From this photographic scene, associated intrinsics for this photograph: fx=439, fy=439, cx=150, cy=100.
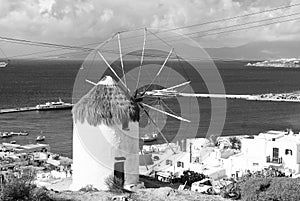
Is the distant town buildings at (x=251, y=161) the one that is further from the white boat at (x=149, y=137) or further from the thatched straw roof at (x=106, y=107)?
the white boat at (x=149, y=137)

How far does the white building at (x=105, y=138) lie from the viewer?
1052 centimetres

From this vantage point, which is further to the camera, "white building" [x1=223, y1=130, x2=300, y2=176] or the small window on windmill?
"white building" [x1=223, y1=130, x2=300, y2=176]

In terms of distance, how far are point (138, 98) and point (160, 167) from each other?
1192 centimetres

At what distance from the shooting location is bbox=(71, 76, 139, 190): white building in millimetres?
10516

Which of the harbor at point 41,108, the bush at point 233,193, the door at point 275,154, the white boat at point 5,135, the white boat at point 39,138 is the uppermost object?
the harbor at point 41,108

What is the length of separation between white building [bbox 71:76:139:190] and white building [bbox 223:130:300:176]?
12516 mm

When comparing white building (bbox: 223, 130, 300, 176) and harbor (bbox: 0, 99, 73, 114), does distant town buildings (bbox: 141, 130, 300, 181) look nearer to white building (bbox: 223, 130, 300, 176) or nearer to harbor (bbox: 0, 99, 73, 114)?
white building (bbox: 223, 130, 300, 176)

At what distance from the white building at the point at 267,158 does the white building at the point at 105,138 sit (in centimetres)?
1252

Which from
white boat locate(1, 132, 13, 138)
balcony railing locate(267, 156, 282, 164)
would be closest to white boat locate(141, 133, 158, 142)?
white boat locate(1, 132, 13, 138)

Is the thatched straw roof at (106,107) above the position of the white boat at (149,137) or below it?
above

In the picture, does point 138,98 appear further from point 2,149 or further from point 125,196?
point 2,149

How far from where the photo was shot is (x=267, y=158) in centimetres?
2328

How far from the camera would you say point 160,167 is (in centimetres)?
2342

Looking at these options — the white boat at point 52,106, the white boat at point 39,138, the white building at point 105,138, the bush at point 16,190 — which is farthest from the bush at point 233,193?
the white boat at point 52,106
